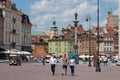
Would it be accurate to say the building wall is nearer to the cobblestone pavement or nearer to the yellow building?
the yellow building

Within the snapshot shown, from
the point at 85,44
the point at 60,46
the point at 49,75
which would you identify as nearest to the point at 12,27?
the point at 85,44

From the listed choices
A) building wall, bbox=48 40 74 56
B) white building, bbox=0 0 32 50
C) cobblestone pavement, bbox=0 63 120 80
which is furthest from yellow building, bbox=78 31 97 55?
cobblestone pavement, bbox=0 63 120 80

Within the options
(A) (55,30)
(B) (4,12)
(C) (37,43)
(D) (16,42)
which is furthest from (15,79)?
(A) (55,30)

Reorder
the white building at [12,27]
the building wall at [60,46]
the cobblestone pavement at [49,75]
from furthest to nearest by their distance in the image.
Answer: the building wall at [60,46] → the white building at [12,27] → the cobblestone pavement at [49,75]

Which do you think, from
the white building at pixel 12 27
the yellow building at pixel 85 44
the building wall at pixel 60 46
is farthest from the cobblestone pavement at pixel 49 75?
the building wall at pixel 60 46

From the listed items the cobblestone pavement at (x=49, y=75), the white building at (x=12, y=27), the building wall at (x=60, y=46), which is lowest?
the cobblestone pavement at (x=49, y=75)

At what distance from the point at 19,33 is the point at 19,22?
269 cm

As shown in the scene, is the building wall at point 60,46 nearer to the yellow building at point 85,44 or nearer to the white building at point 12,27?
the yellow building at point 85,44

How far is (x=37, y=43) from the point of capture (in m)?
164

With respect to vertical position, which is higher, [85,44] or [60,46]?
[85,44]

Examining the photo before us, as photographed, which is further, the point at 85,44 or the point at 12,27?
the point at 85,44

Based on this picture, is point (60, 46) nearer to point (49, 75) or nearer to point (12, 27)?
point (12, 27)

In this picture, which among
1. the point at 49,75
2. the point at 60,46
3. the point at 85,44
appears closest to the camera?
the point at 49,75

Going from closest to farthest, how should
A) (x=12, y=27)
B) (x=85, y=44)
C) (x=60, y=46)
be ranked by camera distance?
(x=12, y=27), (x=85, y=44), (x=60, y=46)
